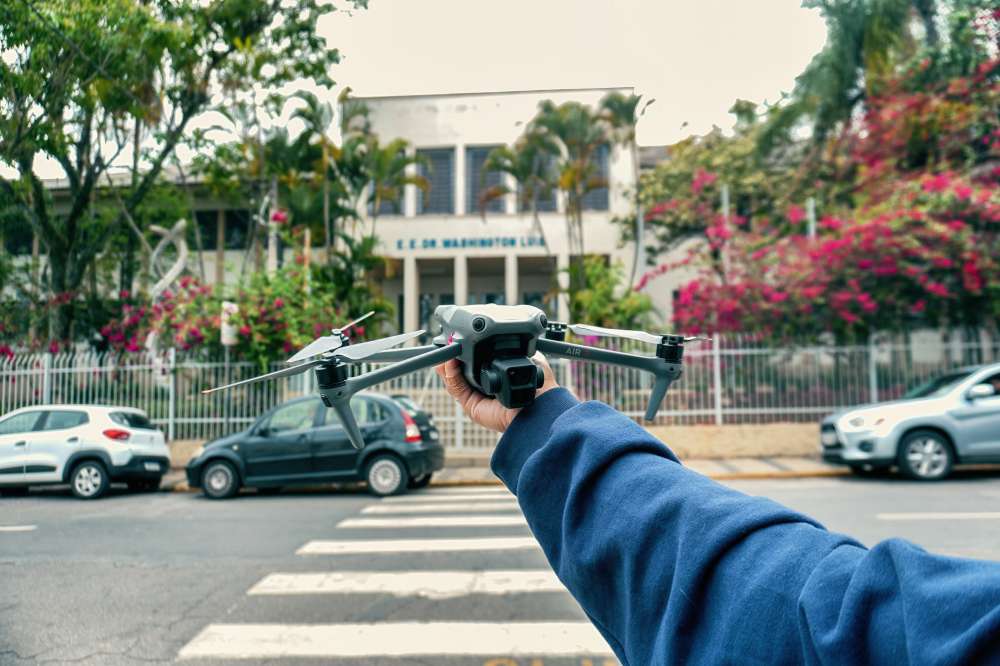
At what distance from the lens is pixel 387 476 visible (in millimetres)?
9148

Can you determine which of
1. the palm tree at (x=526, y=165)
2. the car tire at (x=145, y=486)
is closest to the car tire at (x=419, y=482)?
the car tire at (x=145, y=486)

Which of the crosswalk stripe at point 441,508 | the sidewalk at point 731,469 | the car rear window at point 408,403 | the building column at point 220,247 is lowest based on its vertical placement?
the sidewalk at point 731,469

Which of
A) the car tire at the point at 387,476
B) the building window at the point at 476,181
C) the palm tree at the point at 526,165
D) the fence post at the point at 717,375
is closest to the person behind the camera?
the car tire at the point at 387,476

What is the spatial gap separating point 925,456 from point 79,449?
9.77m

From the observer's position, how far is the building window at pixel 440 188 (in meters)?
23.9

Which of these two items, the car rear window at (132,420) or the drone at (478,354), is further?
the car rear window at (132,420)

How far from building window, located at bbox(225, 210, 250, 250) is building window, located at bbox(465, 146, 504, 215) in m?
15.9

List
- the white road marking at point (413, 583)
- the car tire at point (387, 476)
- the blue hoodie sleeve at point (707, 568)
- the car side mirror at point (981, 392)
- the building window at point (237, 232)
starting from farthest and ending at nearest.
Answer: the car side mirror at point (981, 392), the car tire at point (387, 476), the building window at point (237, 232), the white road marking at point (413, 583), the blue hoodie sleeve at point (707, 568)

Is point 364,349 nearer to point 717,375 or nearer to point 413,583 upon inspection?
point 413,583

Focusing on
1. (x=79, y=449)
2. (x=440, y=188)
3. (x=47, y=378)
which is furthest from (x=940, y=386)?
(x=440, y=188)

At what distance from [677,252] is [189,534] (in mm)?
20837

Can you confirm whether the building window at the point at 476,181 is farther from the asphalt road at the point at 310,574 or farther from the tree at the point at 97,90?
the tree at the point at 97,90

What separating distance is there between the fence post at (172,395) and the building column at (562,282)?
16025 mm

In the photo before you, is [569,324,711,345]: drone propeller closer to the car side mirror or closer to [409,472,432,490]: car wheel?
[409,472,432,490]: car wheel
